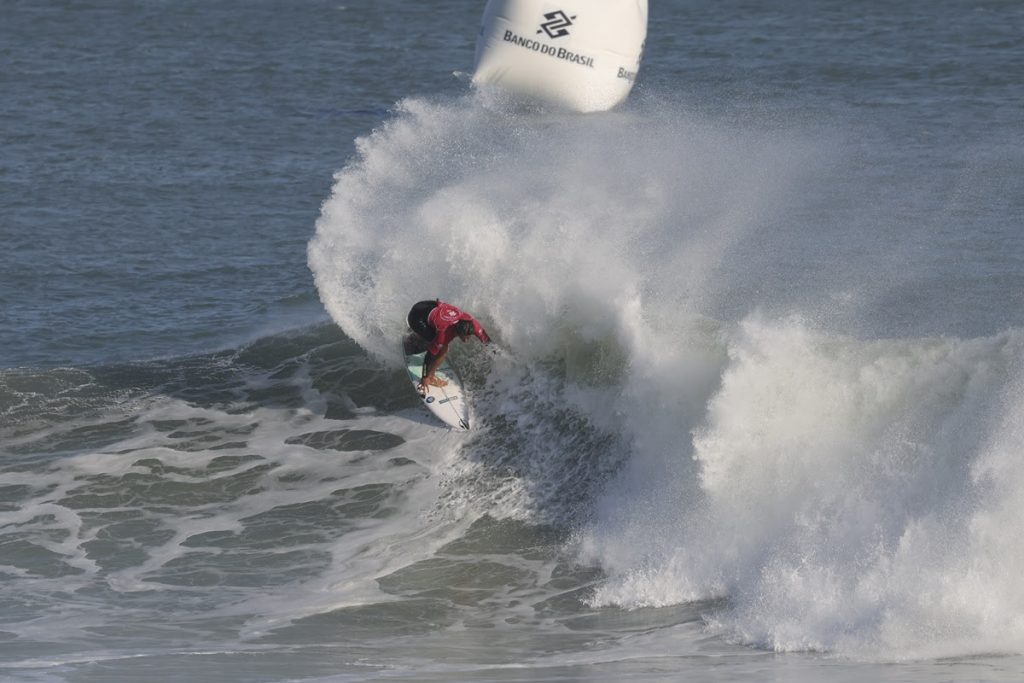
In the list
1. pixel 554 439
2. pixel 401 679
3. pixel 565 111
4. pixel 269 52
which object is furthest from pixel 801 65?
pixel 401 679

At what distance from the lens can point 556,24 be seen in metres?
28.5

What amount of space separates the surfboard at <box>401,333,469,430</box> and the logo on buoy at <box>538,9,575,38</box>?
11.7 meters

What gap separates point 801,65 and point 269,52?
487 inches

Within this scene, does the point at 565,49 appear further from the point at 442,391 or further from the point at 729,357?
the point at 729,357

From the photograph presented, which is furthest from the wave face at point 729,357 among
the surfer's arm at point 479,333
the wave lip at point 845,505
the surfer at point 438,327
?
the surfer's arm at point 479,333

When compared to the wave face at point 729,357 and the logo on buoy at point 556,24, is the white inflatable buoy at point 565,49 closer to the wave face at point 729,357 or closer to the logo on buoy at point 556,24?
the logo on buoy at point 556,24

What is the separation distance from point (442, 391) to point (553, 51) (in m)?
12.6

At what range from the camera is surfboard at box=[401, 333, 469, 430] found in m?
17.5

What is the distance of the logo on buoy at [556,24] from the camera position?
92.9 ft

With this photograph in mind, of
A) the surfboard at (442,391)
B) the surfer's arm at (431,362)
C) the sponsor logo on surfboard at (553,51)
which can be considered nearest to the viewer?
the surfer's arm at (431,362)

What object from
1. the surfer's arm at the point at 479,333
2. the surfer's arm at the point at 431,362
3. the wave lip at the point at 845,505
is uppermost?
the surfer's arm at the point at 479,333

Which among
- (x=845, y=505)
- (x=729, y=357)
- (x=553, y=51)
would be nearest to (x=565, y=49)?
(x=553, y=51)

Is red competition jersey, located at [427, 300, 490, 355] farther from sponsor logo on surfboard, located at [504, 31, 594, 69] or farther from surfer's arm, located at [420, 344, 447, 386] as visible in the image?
sponsor logo on surfboard, located at [504, 31, 594, 69]

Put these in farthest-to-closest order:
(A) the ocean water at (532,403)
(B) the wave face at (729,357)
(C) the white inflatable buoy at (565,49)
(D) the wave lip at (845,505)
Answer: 1. (C) the white inflatable buoy at (565,49)
2. (B) the wave face at (729,357)
3. (A) the ocean water at (532,403)
4. (D) the wave lip at (845,505)
